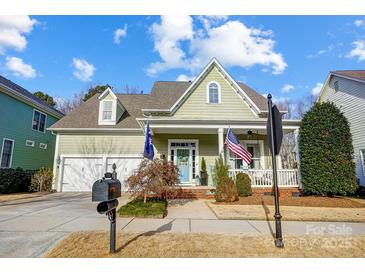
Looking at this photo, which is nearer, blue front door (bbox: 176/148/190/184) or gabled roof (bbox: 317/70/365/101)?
blue front door (bbox: 176/148/190/184)

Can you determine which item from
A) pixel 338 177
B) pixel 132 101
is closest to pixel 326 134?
pixel 338 177

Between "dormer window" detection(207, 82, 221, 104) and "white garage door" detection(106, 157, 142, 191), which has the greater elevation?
"dormer window" detection(207, 82, 221, 104)

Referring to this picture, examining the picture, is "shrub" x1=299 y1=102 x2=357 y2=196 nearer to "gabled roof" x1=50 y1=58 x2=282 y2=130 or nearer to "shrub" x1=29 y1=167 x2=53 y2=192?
"gabled roof" x1=50 y1=58 x2=282 y2=130

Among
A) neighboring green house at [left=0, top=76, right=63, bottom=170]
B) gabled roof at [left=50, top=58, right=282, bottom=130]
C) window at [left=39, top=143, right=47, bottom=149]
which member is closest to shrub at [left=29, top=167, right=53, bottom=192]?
neighboring green house at [left=0, top=76, right=63, bottom=170]

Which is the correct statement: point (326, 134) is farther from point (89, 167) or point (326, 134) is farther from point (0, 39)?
point (0, 39)

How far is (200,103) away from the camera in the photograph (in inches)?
529

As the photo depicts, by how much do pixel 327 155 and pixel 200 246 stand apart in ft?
32.2

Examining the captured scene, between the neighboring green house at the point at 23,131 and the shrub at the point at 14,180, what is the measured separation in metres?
1.28

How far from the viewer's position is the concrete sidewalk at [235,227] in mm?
5023

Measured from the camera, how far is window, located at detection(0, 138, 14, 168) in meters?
14.0

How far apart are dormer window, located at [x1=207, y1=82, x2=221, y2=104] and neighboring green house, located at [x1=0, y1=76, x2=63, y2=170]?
13192 millimetres

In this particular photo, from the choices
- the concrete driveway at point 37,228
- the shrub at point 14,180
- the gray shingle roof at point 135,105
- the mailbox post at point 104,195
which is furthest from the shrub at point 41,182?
the mailbox post at point 104,195

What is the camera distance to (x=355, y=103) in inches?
575

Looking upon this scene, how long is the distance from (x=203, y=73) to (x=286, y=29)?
18.3ft
